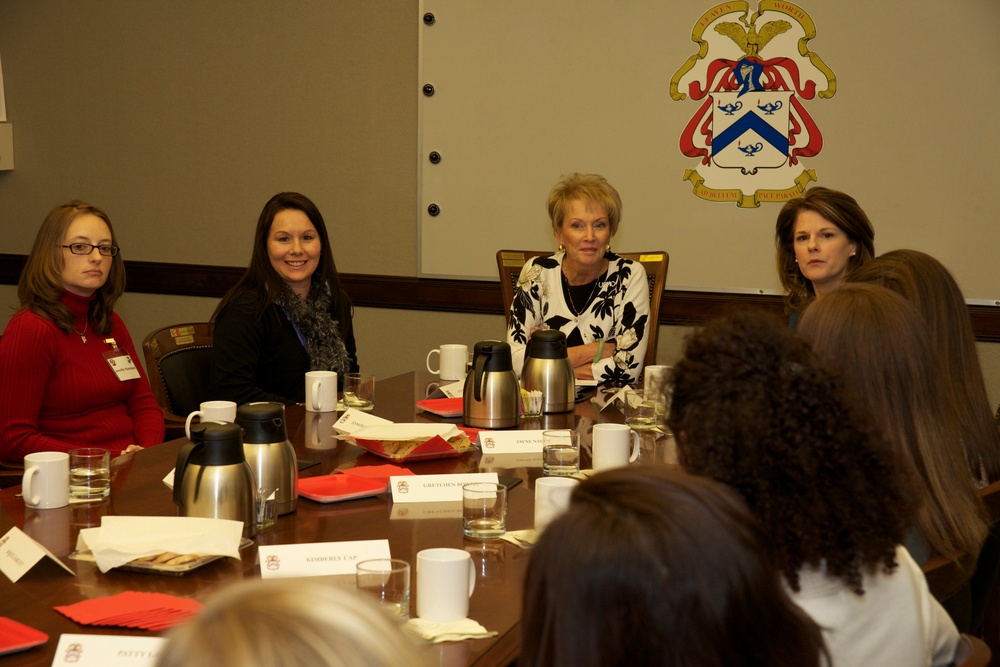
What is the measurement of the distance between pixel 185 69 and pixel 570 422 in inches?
140

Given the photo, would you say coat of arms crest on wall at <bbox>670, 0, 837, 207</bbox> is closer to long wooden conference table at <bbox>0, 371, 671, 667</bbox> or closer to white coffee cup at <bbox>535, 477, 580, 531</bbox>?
long wooden conference table at <bbox>0, 371, 671, 667</bbox>

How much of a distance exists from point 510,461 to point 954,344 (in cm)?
99

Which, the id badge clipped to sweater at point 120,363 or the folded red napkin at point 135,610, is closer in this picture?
the folded red napkin at point 135,610

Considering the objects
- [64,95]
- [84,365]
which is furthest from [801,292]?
[64,95]

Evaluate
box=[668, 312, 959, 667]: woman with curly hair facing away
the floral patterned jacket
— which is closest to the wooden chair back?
box=[668, 312, 959, 667]: woman with curly hair facing away

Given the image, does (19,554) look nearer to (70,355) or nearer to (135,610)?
(135,610)

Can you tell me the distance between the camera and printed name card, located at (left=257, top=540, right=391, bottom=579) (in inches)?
62.8

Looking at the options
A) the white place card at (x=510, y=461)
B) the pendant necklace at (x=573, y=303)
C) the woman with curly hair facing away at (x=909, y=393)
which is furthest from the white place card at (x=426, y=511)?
the pendant necklace at (x=573, y=303)

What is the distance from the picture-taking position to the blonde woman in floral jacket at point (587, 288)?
384cm

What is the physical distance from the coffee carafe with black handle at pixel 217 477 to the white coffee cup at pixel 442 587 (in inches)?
18.3

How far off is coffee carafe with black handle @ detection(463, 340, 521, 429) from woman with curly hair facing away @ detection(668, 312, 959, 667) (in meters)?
1.42

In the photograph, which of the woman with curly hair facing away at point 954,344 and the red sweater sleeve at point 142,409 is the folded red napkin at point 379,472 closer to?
the woman with curly hair facing away at point 954,344

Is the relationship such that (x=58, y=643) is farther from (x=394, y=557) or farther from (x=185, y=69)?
(x=185, y=69)

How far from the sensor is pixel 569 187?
399 centimetres
